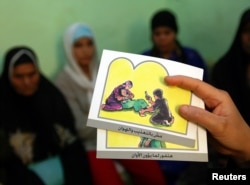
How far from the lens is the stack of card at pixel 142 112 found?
2.54ft

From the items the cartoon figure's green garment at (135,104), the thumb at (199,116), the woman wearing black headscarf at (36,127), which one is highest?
the cartoon figure's green garment at (135,104)

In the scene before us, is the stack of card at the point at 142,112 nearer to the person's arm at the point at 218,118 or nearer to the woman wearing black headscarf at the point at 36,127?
the person's arm at the point at 218,118

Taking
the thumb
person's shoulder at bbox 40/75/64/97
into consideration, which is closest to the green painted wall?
person's shoulder at bbox 40/75/64/97

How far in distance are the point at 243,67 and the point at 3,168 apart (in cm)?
154

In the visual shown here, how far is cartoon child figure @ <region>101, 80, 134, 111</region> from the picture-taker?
0.78 meters

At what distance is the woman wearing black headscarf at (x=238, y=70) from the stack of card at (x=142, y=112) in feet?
4.95

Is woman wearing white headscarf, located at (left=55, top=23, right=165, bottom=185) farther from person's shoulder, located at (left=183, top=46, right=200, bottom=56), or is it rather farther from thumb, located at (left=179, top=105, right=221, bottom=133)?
thumb, located at (left=179, top=105, right=221, bottom=133)

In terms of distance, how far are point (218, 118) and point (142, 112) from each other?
0.16 m

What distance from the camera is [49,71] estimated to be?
7.62ft

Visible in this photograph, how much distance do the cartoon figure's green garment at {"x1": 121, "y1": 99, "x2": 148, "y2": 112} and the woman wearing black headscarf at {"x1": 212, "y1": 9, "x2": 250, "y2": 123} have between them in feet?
5.06

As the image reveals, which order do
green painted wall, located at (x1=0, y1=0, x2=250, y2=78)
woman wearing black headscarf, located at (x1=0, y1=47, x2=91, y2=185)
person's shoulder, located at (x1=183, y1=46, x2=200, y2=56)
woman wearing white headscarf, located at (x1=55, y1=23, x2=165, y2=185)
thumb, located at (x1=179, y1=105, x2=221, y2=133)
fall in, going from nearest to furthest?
thumb, located at (x1=179, y1=105, x2=221, y2=133)
woman wearing black headscarf, located at (x1=0, y1=47, x2=91, y2=185)
woman wearing white headscarf, located at (x1=55, y1=23, x2=165, y2=185)
green painted wall, located at (x1=0, y1=0, x2=250, y2=78)
person's shoulder, located at (x1=183, y1=46, x2=200, y2=56)

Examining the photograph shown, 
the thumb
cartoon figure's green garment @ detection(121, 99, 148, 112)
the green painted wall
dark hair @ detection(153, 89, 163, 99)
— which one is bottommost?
the thumb

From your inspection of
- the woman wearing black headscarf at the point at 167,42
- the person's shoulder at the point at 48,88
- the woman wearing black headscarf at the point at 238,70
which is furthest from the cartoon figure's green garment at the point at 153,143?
the woman wearing black headscarf at the point at 167,42

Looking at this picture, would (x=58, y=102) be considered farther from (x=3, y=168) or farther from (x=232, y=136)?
(x=232, y=136)
